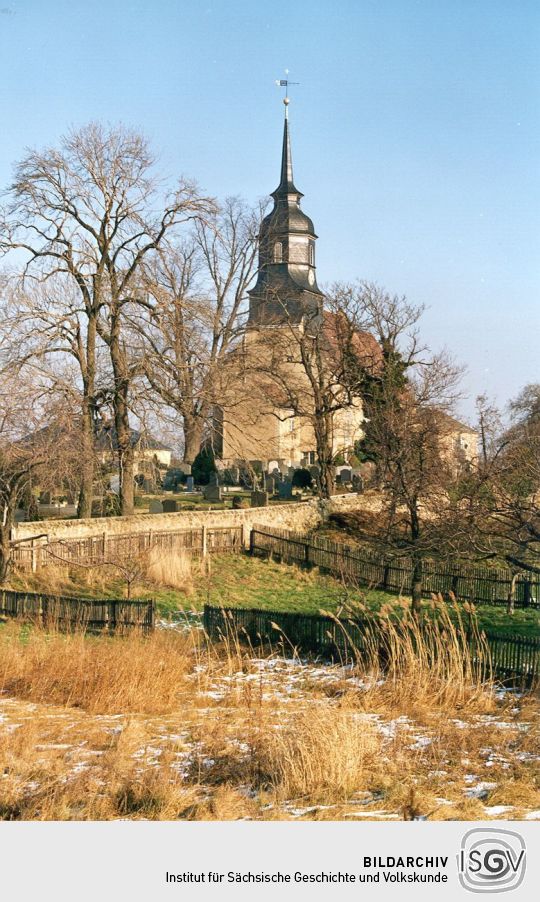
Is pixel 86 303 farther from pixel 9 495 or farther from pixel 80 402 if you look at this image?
pixel 9 495

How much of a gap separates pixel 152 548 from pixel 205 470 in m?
13.9

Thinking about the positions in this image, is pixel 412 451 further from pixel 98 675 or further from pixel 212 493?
pixel 212 493

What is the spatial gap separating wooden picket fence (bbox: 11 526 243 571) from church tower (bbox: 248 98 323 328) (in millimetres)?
7919

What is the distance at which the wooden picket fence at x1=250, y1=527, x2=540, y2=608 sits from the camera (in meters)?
20.4

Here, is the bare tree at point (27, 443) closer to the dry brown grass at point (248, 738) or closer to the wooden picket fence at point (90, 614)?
the wooden picket fence at point (90, 614)

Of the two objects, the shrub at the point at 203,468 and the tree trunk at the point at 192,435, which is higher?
the tree trunk at the point at 192,435

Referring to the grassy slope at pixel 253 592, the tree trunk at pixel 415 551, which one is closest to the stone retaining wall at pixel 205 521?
the grassy slope at pixel 253 592

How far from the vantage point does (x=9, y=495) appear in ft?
60.5

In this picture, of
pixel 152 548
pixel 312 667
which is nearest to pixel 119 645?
pixel 312 667

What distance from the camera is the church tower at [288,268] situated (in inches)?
1177

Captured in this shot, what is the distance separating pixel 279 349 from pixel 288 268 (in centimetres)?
545

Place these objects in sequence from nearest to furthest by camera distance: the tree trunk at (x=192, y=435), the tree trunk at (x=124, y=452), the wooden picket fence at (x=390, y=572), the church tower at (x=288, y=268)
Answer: the wooden picket fence at (x=390, y=572), the tree trunk at (x=124, y=452), the tree trunk at (x=192, y=435), the church tower at (x=288, y=268)

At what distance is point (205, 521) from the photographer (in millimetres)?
24703

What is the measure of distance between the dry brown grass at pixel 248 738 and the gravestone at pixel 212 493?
65.6 feet
